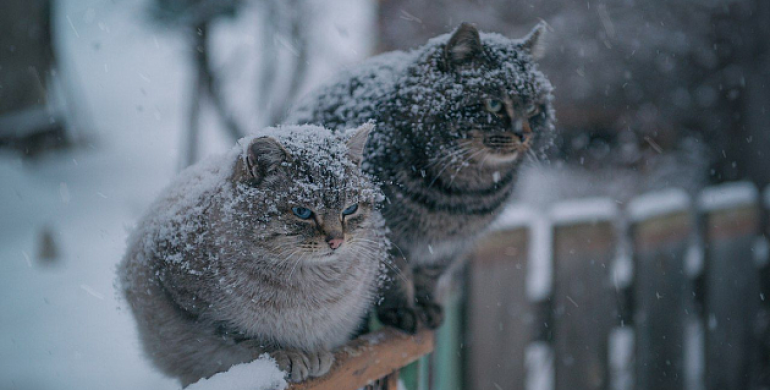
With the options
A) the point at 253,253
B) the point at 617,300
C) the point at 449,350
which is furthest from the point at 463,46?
the point at 617,300

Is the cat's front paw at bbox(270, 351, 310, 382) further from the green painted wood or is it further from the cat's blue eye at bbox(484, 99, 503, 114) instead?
the green painted wood

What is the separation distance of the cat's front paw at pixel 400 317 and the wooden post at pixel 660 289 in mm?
1399

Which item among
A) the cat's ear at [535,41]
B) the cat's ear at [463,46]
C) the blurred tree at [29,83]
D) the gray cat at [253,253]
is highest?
the blurred tree at [29,83]

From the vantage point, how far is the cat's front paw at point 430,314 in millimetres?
1222

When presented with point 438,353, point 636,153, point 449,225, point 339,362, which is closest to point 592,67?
point 636,153

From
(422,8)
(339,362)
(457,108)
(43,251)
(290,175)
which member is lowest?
(339,362)

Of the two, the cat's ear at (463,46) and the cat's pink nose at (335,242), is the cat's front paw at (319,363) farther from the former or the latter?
the cat's ear at (463,46)

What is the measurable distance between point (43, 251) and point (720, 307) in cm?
305

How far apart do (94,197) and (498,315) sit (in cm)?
156

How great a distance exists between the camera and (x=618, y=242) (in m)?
2.20

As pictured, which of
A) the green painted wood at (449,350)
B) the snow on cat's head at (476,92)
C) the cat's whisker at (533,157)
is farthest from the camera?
the green painted wood at (449,350)

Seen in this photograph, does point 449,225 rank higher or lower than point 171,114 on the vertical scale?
lower

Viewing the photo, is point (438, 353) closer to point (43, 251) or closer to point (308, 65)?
point (308, 65)

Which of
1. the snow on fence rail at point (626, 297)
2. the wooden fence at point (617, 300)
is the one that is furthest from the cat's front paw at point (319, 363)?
the snow on fence rail at point (626, 297)
